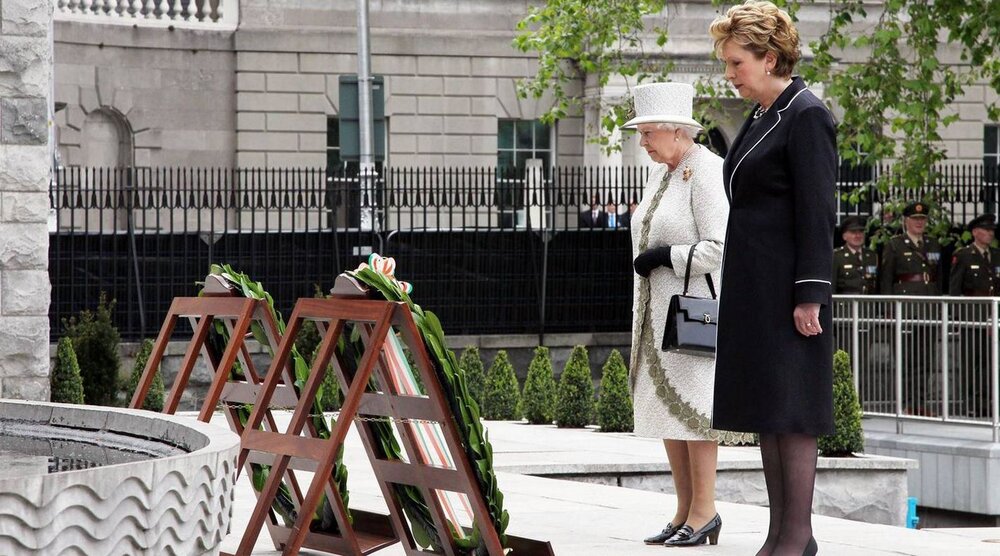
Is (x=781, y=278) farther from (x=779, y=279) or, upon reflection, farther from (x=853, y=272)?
(x=853, y=272)

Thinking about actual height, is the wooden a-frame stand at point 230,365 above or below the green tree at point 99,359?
above

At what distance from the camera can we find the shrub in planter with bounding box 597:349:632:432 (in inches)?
516

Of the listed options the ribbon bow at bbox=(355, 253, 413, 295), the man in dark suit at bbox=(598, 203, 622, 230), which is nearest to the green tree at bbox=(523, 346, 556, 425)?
the man in dark suit at bbox=(598, 203, 622, 230)

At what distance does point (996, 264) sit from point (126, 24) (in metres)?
15.8

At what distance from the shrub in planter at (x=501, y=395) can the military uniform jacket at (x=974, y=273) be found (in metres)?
4.93

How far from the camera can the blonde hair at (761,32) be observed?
5.58m

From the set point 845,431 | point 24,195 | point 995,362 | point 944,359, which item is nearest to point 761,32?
point 845,431

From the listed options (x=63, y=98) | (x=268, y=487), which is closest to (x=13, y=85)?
(x=268, y=487)

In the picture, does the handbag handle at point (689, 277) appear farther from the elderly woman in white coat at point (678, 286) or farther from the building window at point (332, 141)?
the building window at point (332, 141)

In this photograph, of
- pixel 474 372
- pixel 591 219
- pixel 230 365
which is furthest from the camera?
pixel 591 219

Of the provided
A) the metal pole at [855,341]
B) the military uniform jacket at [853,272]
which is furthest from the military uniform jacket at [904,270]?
the metal pole at [855,341]

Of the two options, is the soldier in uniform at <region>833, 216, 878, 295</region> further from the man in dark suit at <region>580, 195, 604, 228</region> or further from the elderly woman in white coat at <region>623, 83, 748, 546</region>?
the elderly woman in white coat at <region>623, 83, 748, 546</region>

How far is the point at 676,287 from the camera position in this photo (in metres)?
6.82

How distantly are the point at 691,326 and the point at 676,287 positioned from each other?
364 mm
